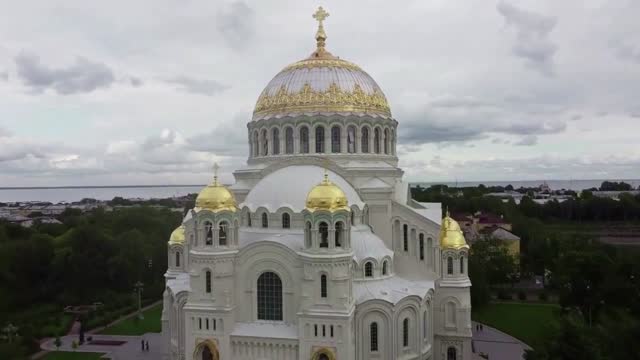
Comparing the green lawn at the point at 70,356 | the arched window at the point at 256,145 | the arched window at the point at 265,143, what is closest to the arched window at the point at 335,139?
the arched window at the point at 265,143

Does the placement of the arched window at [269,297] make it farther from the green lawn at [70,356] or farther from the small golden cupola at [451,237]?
the green lawn at [70,356]

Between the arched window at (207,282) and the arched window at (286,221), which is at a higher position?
the arched window at (286,221)

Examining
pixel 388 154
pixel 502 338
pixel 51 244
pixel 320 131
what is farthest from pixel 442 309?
pixel 51 244

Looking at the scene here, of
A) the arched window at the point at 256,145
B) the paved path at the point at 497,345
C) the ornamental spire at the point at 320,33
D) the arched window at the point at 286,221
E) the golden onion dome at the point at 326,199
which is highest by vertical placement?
the ornamental spire at the point at 320,33

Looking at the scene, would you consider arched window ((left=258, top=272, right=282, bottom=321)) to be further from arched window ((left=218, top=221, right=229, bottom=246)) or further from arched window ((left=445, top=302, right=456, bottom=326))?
arched window ((left=445, top=302, right=456, bottom=326))

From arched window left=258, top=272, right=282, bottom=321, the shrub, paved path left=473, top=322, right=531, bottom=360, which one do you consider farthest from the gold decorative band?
the shrub

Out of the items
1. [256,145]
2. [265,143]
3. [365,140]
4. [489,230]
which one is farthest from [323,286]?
[489,230]
